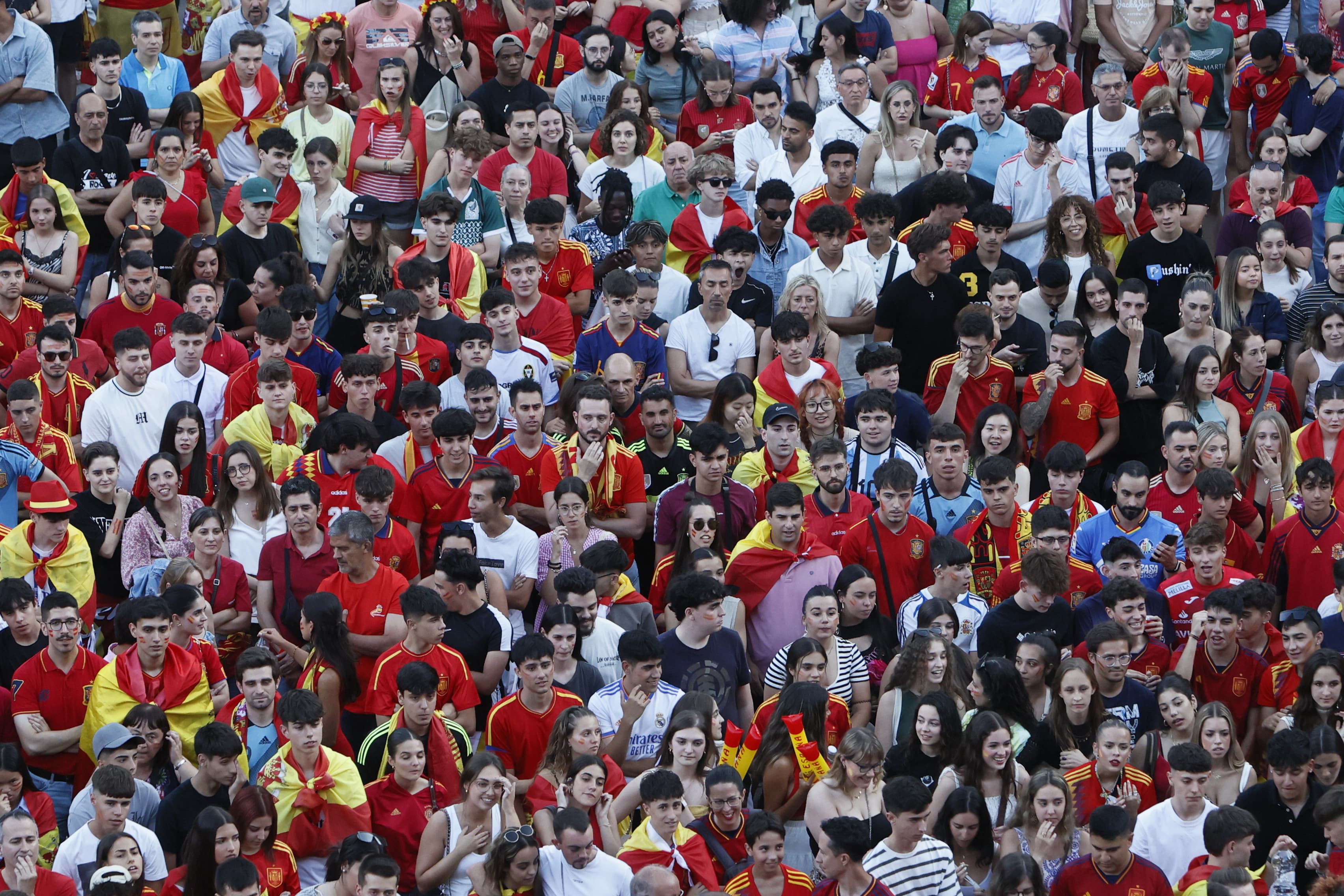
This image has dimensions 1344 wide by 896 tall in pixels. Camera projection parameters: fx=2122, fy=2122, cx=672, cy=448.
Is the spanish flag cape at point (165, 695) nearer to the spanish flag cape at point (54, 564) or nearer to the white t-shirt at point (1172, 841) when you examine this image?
the spanish flag cape at point (54, 564)

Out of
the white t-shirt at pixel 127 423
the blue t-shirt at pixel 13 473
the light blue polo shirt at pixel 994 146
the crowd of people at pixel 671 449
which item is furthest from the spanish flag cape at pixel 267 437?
the light blue polo shirt at pixel 994 146

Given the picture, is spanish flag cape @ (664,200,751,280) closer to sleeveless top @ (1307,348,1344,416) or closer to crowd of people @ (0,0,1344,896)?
crowd of people @ (0,0,1344,896)

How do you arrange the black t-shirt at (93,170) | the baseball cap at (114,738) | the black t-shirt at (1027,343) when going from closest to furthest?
1. the baseball cap at (114,738)
2. the black t-shirt at (1027,343)
3. the black t-shirt at (93,170)

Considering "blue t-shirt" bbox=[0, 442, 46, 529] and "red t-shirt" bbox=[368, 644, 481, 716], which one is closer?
"red t-shirt" bbox=[368, 644, 481, 716]

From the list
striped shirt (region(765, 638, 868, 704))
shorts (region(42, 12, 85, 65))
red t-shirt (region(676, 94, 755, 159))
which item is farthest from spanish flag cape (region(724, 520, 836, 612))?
shorts (region(42, 12, 85, 65))

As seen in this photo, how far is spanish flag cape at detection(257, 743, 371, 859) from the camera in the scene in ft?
31.2

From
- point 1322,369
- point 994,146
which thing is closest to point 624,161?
point 994,146

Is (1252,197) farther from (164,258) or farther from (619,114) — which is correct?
(164,258)

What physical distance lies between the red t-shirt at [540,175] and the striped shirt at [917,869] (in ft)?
21.7

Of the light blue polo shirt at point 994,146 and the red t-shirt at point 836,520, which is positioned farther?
the light blue polo shirt at point 994,146

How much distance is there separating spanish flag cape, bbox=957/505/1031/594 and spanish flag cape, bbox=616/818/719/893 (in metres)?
2.69

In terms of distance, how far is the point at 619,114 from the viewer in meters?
14.7

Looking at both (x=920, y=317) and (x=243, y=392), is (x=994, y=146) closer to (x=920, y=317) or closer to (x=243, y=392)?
(x=920, y=317)

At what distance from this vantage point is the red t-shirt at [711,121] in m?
15.4
